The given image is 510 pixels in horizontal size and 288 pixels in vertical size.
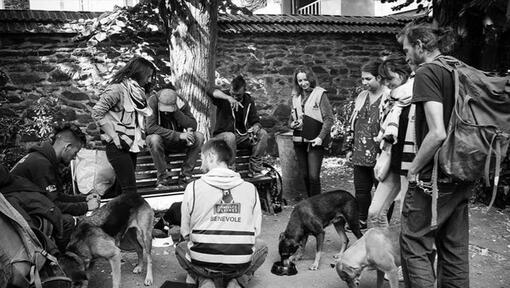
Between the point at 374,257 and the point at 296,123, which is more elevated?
the point at 296,123

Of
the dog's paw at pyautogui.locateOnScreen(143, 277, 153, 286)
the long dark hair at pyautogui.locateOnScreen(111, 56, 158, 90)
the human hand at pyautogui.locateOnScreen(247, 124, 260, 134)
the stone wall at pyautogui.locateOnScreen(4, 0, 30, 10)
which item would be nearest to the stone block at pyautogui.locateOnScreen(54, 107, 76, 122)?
the human hand at pyautogui.locateOnScreen(247, 124, 260, 134)

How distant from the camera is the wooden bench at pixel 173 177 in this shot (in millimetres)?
6047

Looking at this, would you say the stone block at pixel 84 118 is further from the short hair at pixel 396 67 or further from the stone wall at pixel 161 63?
the short hair at pixel 396 67

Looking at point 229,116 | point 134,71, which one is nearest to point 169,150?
point 229,116

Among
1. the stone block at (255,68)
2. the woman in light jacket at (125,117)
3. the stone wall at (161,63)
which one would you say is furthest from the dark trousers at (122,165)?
the stone block at (255,68)

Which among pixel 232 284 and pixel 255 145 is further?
pixel 255 145

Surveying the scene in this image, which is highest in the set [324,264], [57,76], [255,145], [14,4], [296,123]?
[14,4]

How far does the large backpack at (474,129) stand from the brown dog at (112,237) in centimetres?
269

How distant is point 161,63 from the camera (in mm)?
10062

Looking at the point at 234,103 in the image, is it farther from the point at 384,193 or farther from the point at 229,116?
the point at 384,193

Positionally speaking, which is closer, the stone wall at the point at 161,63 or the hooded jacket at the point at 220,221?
the hooded jacket at the point at 220,221

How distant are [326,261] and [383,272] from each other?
119cm

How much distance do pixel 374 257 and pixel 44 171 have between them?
2.66 m

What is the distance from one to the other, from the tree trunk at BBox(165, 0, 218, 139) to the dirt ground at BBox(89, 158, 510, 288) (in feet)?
6.90
